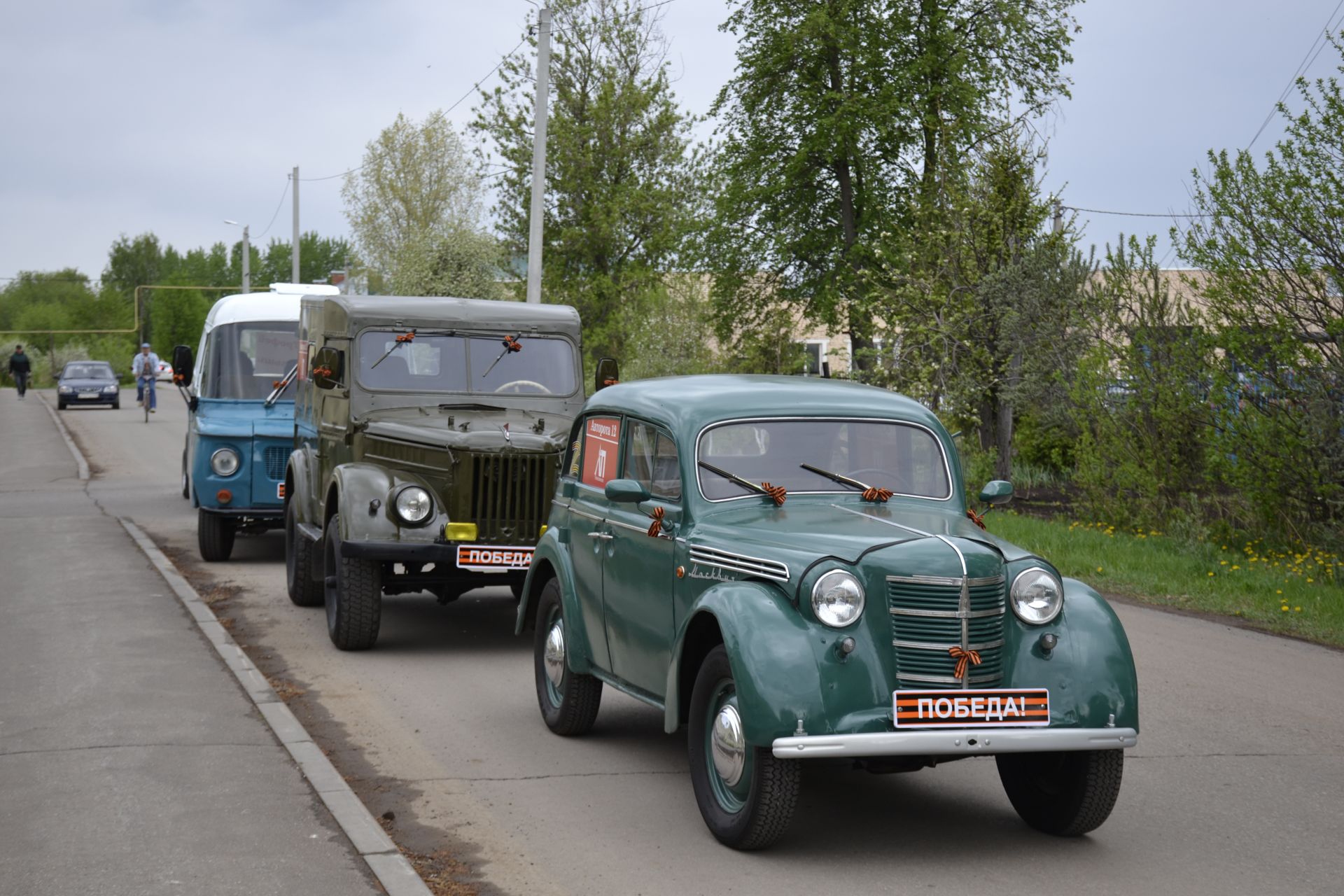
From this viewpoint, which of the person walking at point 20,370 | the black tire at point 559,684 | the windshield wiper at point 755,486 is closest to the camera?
the windshield wiper at point 755,486

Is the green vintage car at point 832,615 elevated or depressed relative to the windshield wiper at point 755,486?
depressed

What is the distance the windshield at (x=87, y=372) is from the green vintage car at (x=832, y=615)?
152ft

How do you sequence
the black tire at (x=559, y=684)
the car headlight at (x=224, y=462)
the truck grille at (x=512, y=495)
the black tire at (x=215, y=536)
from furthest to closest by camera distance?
the black tire at (x=215, y=536), the car headlight at (x=224, y=462), the truck grille at (x=512, y=495), the black tire at (x=559, y=684)

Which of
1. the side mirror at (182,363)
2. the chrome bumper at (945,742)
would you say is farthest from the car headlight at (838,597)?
the side mirror at (182,363)

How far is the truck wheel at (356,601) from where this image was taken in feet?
33.0

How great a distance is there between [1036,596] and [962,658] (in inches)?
16.7

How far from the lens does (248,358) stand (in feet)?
56.0

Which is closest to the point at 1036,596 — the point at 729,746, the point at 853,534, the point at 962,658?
the point at 962,658

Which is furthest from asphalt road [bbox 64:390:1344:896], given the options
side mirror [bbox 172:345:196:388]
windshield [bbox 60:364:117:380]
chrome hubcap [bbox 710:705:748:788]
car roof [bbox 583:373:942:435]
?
windshield [bbox 60:364:117:380]

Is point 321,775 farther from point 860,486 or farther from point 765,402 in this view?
point 860,486

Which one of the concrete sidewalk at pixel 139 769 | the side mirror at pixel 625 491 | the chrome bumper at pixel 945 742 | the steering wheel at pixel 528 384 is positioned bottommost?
the concrete sidewalk at pixel 139 769

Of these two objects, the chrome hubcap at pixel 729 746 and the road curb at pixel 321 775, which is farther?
the chrome hubcap at pixel 729 746

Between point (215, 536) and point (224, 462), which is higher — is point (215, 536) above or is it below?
below

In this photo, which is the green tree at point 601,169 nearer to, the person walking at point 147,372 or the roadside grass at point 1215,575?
the person walking at point 147,372
